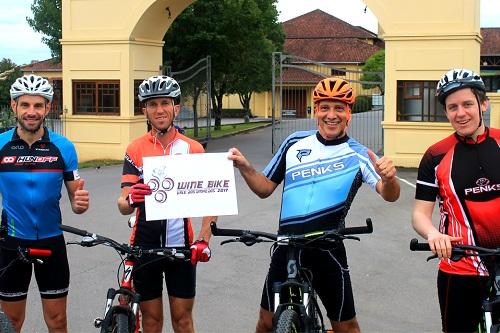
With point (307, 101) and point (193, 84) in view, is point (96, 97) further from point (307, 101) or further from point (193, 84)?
point (307, 101)

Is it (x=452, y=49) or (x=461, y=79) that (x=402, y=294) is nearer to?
(x=461, y=79)

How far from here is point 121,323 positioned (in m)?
3.78

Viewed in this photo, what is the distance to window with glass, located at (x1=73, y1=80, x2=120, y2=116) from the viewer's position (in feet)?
65.5

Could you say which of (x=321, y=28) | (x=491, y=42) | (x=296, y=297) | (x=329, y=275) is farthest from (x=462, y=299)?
(x=321, y=28)

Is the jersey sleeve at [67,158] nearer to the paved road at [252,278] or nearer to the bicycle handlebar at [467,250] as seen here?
the paved road at [252,278]

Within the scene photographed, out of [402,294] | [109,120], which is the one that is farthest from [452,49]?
[402,294]

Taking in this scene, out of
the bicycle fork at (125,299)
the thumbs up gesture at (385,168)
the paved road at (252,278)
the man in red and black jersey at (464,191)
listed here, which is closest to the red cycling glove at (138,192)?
the bicycle fork at (125,299)

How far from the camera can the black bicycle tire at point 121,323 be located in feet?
12.3

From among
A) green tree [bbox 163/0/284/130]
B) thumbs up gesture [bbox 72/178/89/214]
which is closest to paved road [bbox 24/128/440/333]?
thumbs up gesture [bbox 72/178/89/214]

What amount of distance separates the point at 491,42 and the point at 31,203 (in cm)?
6249

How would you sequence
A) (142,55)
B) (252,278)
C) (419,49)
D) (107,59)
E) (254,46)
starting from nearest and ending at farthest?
1. (252,278)
2. (419,49)
3. (107,59)
4. (142,55)
5. (254,46)

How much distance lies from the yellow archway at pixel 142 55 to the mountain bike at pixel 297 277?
44.8ft

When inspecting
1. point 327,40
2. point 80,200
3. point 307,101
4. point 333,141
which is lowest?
point 80,200

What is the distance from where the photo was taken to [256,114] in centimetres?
5900
